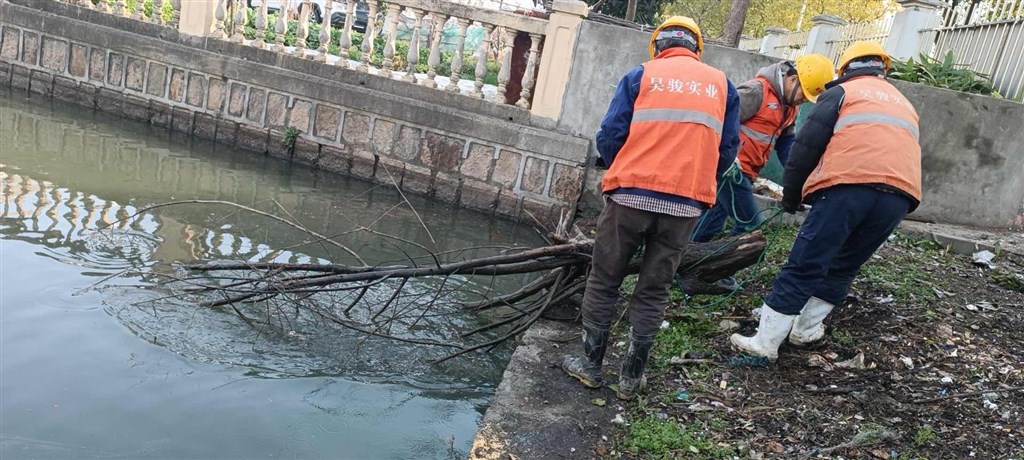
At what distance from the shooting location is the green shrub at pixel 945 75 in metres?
7.95

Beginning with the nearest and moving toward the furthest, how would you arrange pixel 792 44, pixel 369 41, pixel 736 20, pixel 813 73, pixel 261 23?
1. pixel 813 73
2. pixel 369 41
3. pixel 261 23
4. pixel 736 20
5. pixel 792 44

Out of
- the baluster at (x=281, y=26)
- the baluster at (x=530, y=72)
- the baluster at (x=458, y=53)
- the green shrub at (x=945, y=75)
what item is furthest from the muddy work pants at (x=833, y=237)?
the baluster at (x=281, y=26)

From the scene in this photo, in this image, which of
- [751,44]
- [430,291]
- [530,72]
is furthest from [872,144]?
[751,44]

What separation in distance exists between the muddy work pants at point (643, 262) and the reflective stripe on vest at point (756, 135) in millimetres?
1656

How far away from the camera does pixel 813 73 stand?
4.92 metres

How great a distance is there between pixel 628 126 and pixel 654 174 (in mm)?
331

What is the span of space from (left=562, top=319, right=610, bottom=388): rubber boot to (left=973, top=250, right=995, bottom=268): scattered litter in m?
3.83

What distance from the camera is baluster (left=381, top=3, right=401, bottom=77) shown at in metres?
9.18

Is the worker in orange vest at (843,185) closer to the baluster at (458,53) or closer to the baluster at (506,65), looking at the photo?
the baluster at (506,65)

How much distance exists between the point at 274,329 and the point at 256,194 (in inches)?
146

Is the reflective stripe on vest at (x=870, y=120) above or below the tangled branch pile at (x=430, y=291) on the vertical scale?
above

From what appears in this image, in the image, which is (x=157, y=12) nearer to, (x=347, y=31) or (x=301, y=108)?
(x=301, y=108)

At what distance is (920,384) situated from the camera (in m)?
4.00

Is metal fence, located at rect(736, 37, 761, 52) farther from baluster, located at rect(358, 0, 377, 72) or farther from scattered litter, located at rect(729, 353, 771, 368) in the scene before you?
scattered litter, located at rect(729, 353, 771, 368)
